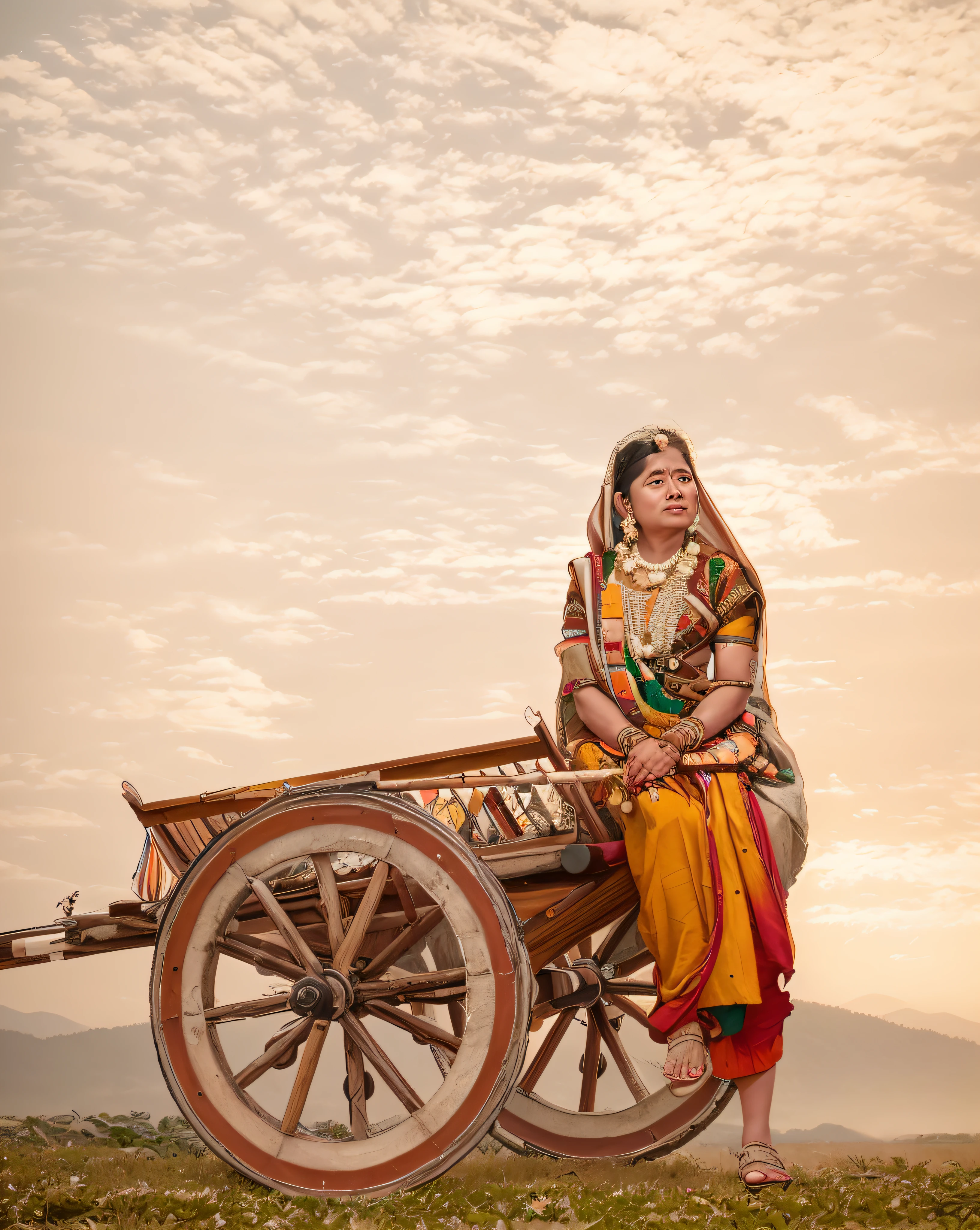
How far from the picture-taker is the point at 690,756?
360 centimetres

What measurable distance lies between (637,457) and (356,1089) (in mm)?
2415

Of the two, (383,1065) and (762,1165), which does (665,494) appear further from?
(762,1165)

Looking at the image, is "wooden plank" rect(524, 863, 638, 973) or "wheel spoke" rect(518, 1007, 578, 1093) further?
"wheel spoke" rect(518, 1007, 578, 1093)

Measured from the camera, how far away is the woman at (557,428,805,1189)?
336 cm

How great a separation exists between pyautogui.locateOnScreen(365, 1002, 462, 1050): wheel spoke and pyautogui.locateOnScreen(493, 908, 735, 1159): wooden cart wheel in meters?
0.87

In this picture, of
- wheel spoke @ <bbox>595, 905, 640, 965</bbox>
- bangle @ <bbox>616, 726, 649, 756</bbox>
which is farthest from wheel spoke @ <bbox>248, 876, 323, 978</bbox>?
wheel spoke @ <bbox>595, 905, 640, 965</bbox>

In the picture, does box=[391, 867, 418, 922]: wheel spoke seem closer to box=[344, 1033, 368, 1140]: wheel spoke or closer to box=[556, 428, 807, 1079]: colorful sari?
box=[344, 1033, 368, 1140]: wheel spoke

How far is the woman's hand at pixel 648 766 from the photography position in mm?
3510

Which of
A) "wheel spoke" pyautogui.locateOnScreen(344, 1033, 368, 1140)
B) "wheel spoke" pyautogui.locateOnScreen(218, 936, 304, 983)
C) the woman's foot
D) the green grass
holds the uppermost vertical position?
"wheel spoke" pyautogui.locateOnScreen(218, 936, 304, 983)

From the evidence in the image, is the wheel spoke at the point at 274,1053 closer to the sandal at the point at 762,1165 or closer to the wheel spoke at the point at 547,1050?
the wheel spoke at the point at 547,1050

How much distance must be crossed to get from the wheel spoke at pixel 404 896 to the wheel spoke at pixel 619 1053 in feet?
4.18

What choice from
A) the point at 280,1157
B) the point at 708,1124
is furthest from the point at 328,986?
the point at 708,1124

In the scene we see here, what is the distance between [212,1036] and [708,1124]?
2.01 metres

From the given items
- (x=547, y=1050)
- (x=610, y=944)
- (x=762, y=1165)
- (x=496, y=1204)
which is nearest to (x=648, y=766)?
(x=610, y=944)
